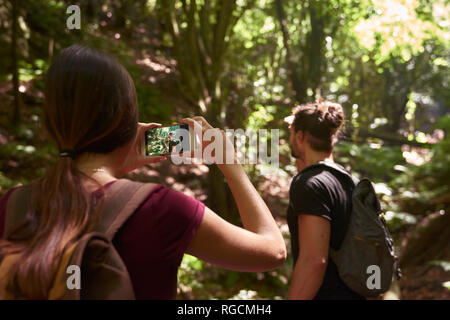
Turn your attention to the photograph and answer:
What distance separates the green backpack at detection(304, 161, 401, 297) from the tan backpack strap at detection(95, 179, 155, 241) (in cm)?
167

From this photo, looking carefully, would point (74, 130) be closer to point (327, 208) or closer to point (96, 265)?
point (96, 265)

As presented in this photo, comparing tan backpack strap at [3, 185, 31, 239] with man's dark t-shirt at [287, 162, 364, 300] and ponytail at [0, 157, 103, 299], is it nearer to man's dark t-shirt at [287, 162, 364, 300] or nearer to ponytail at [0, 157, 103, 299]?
ponytail at [0, 157, 103, 299]

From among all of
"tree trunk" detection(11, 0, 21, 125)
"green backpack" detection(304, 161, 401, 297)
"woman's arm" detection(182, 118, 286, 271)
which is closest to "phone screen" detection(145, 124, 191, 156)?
"woman's arm" detection(182, 118, 286, 271)

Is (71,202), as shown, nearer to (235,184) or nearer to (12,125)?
(235,184)

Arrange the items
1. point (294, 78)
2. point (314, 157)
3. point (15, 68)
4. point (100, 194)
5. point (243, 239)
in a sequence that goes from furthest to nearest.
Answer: point (294, 78)
point (15, 68)
point (314, 157)
point (243, 239)
point (100, 194)

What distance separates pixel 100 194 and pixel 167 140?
0.54 meters

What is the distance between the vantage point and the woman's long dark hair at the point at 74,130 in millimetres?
1161

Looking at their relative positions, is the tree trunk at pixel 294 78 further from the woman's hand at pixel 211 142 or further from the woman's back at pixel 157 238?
the woman's back at pixel 157 238

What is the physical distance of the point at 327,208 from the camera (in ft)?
8.47

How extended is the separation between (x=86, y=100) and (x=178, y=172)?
8203mm

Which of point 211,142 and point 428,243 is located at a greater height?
point 211,142

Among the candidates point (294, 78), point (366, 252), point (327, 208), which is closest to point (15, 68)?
point (294, 78)
